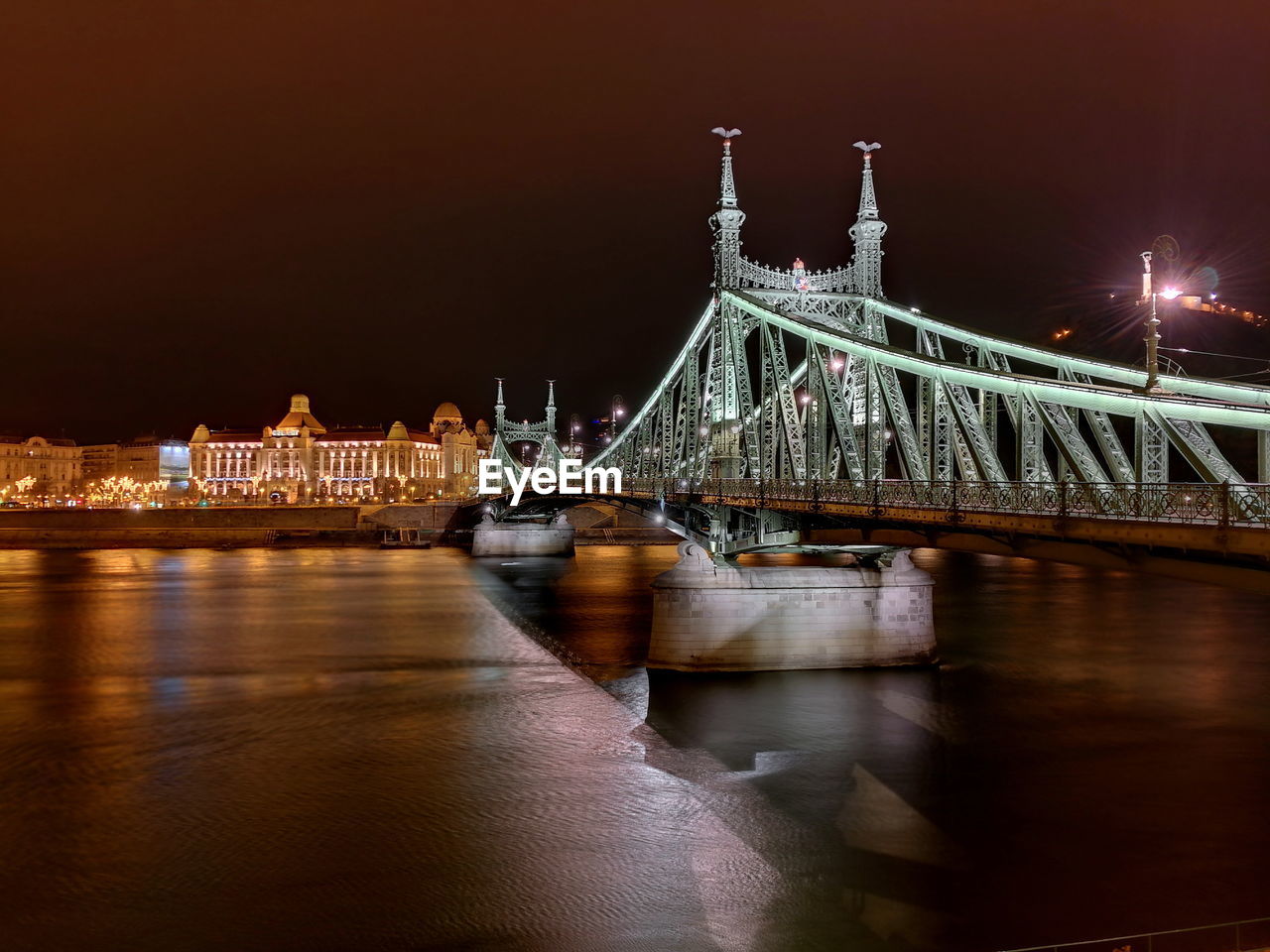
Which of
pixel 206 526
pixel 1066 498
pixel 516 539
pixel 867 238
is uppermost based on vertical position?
pixel 867 238

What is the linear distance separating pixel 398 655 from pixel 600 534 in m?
57.1

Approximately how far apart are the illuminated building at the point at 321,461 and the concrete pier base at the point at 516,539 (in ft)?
253

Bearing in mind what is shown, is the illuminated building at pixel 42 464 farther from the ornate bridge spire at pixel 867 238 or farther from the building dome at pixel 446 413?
the ornate bridge spire at pixel 867 238

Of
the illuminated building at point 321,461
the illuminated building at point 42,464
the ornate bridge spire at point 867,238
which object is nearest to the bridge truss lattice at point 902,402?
the ornate bridge spire at point 867,238

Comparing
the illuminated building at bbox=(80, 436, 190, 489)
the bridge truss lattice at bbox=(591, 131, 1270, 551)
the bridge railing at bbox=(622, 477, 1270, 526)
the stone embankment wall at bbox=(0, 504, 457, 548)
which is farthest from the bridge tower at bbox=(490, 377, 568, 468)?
the illuminated building at bbox=(80, 436, 190, 489)

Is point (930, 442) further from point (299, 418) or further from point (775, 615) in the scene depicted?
point (299, 418)

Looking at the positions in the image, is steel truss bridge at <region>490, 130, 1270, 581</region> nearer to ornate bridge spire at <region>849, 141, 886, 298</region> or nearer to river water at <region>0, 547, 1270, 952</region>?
ornate bridge spire at <region>849, 141, 886, 298</region>

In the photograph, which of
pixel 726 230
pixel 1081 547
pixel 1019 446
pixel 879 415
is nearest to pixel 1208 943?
pixel 1081 547

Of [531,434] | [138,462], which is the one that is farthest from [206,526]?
[138,462]

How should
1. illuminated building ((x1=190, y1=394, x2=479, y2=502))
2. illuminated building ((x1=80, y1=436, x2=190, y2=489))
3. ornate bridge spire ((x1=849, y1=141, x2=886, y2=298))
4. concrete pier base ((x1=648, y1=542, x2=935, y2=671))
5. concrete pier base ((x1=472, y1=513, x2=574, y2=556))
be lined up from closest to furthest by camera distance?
concrete pier base ((x1=648, y1=542, x2=935, y2=671)) → ornate bridge spire ((x1=849, y1=141, x2=886, y2=298)) → concrete pier base ((x1=472, y1=513, x2=574, y2=556)) → illuminated building ((x1=190, y1=394, x2=479, y2=502)) → illuminated building ((x1=80, y1=436, x2=190, y2=489))

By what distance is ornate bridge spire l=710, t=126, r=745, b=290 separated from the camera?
38.9m

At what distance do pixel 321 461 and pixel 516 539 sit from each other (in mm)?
94352

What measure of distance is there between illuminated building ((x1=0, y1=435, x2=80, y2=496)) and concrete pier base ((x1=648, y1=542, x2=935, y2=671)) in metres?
150

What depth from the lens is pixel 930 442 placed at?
22375 millimetres
